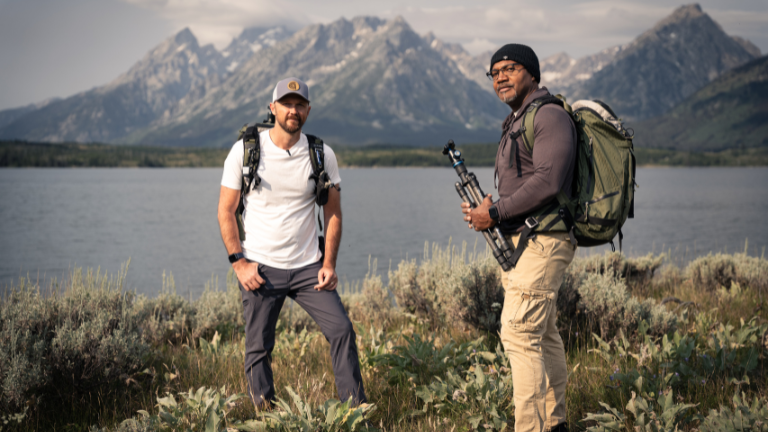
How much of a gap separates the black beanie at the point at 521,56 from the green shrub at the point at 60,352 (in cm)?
371

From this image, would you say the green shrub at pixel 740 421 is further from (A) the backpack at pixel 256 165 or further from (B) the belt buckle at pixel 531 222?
(A) the backpack at pixel 256 165

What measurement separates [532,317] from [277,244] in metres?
1.84

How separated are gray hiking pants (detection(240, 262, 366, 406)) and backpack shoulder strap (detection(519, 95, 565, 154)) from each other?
5.71 ft

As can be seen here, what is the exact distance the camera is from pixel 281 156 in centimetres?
381

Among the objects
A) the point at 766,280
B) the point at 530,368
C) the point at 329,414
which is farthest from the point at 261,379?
the point at 766,280

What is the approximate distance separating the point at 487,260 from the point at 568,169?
332cm

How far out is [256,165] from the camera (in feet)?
12.3

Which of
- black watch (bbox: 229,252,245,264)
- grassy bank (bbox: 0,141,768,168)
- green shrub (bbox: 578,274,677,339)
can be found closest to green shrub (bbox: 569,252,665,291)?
green shrub (bbox: 578,274,677,339)

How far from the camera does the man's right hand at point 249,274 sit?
3691mm

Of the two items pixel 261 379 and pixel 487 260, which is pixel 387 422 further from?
pixel 487 260

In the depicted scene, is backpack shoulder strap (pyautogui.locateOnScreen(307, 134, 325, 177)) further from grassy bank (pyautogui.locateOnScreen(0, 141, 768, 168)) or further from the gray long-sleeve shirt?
grassy bank (pyautogui.locateOnScreen(0, 141, 768, 168))

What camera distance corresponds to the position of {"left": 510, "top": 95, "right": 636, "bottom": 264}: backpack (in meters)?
3.18

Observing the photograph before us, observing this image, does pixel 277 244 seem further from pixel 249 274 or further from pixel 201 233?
pixel 201 233

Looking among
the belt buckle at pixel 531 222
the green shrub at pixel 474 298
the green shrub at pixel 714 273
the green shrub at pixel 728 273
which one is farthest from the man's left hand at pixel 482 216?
the green shrub at pixel 714 273
